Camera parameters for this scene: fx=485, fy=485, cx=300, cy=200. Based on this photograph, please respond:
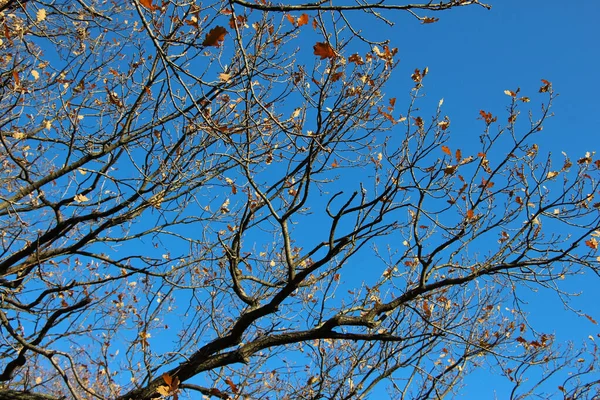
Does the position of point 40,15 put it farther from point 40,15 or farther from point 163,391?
point 163,391

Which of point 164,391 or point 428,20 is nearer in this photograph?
point 428,20

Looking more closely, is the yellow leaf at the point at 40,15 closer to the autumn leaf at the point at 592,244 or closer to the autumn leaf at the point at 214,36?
the autumn leaf at the point at 214,36

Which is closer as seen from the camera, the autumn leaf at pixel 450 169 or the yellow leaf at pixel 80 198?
the autumn leaf at pixel 450 169

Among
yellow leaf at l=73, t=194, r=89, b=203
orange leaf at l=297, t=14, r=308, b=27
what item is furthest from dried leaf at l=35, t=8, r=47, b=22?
orange leaf at l=297, t=14, r=308, b=27

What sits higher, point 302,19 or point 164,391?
point 302,19

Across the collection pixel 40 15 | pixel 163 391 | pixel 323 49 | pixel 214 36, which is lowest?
pixel 163 391

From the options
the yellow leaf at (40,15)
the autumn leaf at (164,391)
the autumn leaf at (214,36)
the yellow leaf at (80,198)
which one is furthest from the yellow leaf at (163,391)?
the yellow leaf at (40,15)

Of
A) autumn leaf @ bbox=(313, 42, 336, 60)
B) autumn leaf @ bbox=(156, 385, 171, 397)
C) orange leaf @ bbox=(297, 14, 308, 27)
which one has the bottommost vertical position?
autumn leaf @ bbox=(156, 385, 171, 397)

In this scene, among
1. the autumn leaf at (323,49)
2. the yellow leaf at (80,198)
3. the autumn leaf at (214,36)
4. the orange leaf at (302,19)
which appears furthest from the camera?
the yellow leaf at (80,198)

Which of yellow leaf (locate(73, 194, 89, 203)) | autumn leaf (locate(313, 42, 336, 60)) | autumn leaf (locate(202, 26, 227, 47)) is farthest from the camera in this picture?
yellow leaf (locate(73, 194, 89, 203))

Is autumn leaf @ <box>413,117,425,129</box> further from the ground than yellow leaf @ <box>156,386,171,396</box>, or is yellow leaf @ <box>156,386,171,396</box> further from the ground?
autumn leaf @ <box>413,117,425,129</box>

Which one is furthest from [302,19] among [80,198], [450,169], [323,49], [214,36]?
[80,198]

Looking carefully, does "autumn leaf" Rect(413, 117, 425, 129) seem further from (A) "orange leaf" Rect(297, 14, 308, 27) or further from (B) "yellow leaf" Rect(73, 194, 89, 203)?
(B) "yellow leaf" Rect(73, 194, 89, 203)

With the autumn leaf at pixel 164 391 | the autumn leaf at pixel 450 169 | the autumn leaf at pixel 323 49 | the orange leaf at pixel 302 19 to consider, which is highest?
the orange leaf at pixel 302 19
